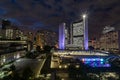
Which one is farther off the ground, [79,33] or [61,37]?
[79,33]

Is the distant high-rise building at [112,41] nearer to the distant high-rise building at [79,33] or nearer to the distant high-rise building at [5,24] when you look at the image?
the distant high-rise building at [79,33]

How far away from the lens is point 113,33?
93.6 metres

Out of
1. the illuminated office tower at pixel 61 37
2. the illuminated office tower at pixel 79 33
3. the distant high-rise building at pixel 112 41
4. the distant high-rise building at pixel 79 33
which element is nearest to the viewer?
the illuminated office tower at pixel 79 33

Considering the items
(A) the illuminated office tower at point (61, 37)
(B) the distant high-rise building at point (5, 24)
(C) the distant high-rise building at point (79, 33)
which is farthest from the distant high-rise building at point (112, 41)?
(B) the distant high-rise building at point (5, 24)

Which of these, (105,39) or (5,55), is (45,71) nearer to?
(5,55)

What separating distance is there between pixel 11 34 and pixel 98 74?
9522cm

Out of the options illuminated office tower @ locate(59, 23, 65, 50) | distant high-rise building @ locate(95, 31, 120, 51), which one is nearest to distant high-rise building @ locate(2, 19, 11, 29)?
Answer: illuminated office tower @ locate(59, 23, 65, 50)

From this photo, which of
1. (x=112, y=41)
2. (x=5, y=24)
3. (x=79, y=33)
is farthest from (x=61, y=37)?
(x=5, y=24)

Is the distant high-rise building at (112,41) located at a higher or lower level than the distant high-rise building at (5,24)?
lower

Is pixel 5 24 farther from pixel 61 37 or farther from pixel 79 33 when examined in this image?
pixel 79 33

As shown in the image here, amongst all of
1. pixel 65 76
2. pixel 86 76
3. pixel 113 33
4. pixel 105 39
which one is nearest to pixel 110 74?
pixel 86 76

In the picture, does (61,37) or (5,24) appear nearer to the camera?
(61,37)

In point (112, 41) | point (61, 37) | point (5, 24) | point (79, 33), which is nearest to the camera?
point (79, 33)

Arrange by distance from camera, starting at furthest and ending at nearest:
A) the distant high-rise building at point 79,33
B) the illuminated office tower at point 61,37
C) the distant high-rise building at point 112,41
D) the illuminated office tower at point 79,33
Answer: the illuminated office tower at point 61,37 → the distant high-rise building at point 112,41 → the distant high-rise building at point 79,33 → the illuminated office tower at point 79,33
